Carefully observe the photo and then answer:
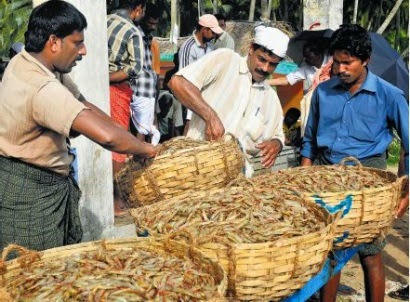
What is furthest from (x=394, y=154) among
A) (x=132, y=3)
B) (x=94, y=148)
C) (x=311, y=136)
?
(x=94, y=148)

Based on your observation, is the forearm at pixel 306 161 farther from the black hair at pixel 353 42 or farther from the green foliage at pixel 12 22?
the green foliage at pixel 12 22

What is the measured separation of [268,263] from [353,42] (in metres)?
2.18

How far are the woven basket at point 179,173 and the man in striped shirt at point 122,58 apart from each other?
2.89m

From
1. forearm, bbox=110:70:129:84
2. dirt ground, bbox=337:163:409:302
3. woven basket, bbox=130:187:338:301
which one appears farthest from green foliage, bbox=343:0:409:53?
woven basket, bbox=130:187:338:301

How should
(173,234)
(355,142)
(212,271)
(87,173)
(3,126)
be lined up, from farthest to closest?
(87,173), (355,142), (3,126), (173,234), (212,271)

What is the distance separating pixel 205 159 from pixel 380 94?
144cm

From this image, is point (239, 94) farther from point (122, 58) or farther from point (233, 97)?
point (122, 58)

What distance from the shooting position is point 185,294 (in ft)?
7.88

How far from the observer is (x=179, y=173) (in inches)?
155

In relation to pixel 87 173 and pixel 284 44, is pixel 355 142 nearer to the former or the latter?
pixel 284 44

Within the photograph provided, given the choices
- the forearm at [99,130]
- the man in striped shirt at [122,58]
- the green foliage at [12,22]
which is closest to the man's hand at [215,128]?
the forearm at [99,130]

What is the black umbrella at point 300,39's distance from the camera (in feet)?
29.7

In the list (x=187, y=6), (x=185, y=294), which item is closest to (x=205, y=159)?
(x=185, y=294)

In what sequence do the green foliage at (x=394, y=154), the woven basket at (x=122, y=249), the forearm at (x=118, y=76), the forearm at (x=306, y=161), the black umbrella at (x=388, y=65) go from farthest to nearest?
1. the green foliage at (x=394, y=154)
2. the black umbrella at (x=388, y=65)
3. the forearm at (x=118, y=76)
4. the forearm at (x=306, y=161)
5. the woven basket at (x=122, y=249)
